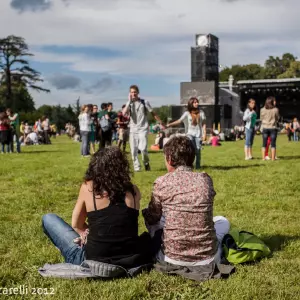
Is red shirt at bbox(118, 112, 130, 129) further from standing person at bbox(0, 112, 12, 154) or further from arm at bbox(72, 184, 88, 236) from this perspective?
arm at bbox(72, 184, 88, 236)

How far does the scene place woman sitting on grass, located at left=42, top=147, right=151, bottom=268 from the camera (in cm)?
383

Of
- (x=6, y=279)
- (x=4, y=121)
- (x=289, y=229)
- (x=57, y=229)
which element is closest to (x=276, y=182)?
(x=289, y=229)

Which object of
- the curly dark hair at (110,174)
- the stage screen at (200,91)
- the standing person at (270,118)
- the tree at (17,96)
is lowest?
the curly dark hair at (110,174)

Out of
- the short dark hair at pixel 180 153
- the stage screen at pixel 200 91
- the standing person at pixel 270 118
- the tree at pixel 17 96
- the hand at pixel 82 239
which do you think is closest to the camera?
the hand at pixel 82 239

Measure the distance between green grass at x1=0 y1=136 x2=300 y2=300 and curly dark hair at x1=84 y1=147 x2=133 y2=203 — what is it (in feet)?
2.15

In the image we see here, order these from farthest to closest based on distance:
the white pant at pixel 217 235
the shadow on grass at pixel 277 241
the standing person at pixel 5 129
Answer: the standing person at pixel 5 129, the shadow on grass at pixel 277 241, the white pant at pixel 217 235

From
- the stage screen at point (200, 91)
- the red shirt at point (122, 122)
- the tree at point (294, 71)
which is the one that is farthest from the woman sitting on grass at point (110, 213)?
the tree at point (294, 71)

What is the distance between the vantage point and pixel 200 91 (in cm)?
4041

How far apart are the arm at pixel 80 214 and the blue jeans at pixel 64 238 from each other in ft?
0.31

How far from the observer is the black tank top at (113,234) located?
3.82 metres

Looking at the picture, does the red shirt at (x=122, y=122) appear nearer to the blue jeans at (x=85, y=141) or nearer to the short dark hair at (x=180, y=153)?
the blue jeans at (x=85, y=141)

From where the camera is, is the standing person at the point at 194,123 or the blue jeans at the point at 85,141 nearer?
the standing person at the point at 194,123

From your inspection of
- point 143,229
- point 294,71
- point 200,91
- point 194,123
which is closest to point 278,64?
point 294,71

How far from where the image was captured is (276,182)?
9.19m
